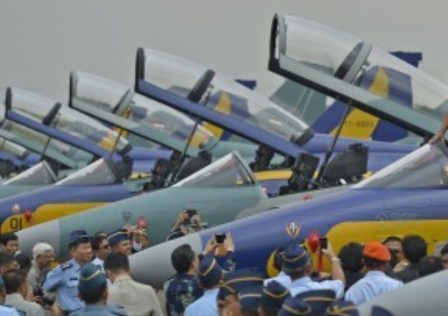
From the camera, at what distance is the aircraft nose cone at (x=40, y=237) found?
1599cm

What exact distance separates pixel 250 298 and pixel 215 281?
1646 millimetres

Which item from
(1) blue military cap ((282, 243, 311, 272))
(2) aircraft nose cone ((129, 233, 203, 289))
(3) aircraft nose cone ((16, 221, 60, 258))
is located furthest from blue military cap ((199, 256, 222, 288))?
(3) aircraft nose cone ((16, 221, 60, 258))

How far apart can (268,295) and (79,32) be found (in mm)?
34752

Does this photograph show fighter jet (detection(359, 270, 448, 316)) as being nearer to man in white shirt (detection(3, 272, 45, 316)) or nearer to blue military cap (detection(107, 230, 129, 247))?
man in white shirt (detection(3, 272, 45, 316))

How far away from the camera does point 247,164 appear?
17.0 meters

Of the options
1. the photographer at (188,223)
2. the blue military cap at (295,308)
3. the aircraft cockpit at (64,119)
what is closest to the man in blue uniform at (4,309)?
the blue military cap at (295,308)

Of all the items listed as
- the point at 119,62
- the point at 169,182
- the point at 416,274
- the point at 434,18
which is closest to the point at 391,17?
the point at 434,18

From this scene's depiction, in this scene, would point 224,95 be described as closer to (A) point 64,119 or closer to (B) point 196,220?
(B) point 196,220

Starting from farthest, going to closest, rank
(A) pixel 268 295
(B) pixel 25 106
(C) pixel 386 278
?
1. (B) pixel 25 106
2. (C) pixel 386 278
3. (A) pixel 268 295

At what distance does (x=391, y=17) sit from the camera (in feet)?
125

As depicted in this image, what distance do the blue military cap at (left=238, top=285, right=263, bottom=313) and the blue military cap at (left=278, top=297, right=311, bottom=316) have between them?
0.75 metres

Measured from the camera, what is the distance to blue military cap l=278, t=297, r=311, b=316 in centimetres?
666

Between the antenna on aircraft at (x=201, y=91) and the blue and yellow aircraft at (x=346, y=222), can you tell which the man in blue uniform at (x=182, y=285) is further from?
the antenna on aircraft at (x=201, y=91)

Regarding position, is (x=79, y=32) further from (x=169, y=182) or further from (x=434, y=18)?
(x=169, y=182)
